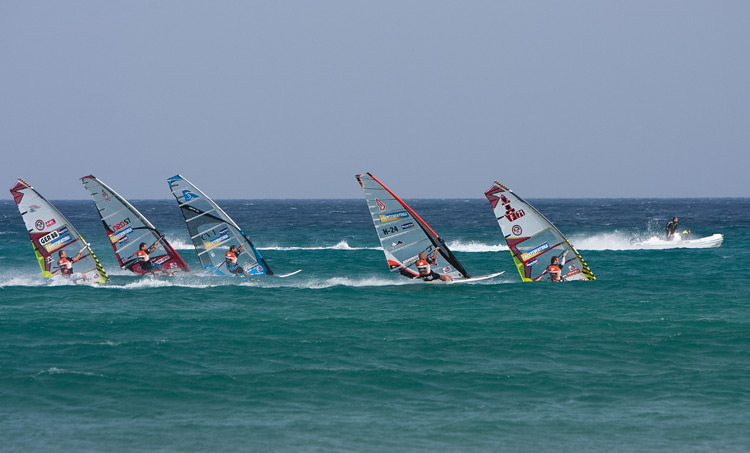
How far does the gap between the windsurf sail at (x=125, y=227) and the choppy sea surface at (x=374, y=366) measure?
3.69ft

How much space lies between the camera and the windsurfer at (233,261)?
29.7 m

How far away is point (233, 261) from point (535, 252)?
39.5 feet

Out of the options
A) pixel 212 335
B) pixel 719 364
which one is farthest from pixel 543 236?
pixel 212 335

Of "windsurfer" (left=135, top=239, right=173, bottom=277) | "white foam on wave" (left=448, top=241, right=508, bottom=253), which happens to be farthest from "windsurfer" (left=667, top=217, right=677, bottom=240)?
"windsurfer" (left=135, top=239, right=173, bottom=277)

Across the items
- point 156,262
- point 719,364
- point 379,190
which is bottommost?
point 719,364

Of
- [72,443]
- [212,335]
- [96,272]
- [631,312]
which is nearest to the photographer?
[72,443]

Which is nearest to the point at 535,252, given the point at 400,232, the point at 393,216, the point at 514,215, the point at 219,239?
the point at 514,215

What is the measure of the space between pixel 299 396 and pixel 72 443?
4.16 meters

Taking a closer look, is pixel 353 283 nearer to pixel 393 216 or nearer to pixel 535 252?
pixel 393 216

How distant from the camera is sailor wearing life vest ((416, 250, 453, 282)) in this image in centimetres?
2675

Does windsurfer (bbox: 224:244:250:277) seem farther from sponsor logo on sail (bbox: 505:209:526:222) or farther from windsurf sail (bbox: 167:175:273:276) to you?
sponsor logo on sail (bbox: 505:209:526:222)

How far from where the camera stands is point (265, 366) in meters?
16.2

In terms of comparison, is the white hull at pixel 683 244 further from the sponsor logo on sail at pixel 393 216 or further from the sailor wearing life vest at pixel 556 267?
the sponsor logo on sail at pixel 393 216

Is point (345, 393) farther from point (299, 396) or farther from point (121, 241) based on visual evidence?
point (121, 241)
